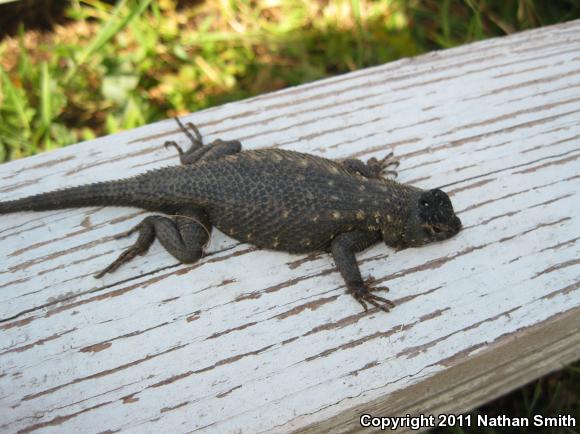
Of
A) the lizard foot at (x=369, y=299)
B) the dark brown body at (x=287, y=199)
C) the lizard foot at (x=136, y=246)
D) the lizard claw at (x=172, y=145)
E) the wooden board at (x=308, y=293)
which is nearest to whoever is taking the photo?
the wooden board at (x=308, y=293)

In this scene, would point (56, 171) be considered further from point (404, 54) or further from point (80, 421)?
point (404, 54)

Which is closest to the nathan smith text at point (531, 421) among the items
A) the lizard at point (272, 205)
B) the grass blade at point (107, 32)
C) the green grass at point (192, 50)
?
the lizard at point (272, 205)

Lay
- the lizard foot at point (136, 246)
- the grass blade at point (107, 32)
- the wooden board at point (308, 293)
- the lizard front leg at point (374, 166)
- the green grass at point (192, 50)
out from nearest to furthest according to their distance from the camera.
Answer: the wooden board at point (308, 293), the lizard foot at point (136, 246), the lizard front leg at point (374, 166), the grass blade at point (107, 32), the green grass at point (192, 50)

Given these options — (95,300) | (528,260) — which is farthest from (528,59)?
(95,300)

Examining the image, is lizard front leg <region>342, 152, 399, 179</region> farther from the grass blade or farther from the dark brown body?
the grass blade

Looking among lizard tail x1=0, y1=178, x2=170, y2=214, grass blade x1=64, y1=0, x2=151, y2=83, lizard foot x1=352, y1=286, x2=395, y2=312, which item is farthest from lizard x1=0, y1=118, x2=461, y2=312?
grass blade x1=64, y1=0, x2=151, y2=83

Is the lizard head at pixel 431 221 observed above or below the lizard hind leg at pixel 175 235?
above

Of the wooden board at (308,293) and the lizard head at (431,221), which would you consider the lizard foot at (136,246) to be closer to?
the wooden board at (308,293)

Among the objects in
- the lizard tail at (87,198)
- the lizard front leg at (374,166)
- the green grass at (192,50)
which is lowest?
the green grass at (192,50)
